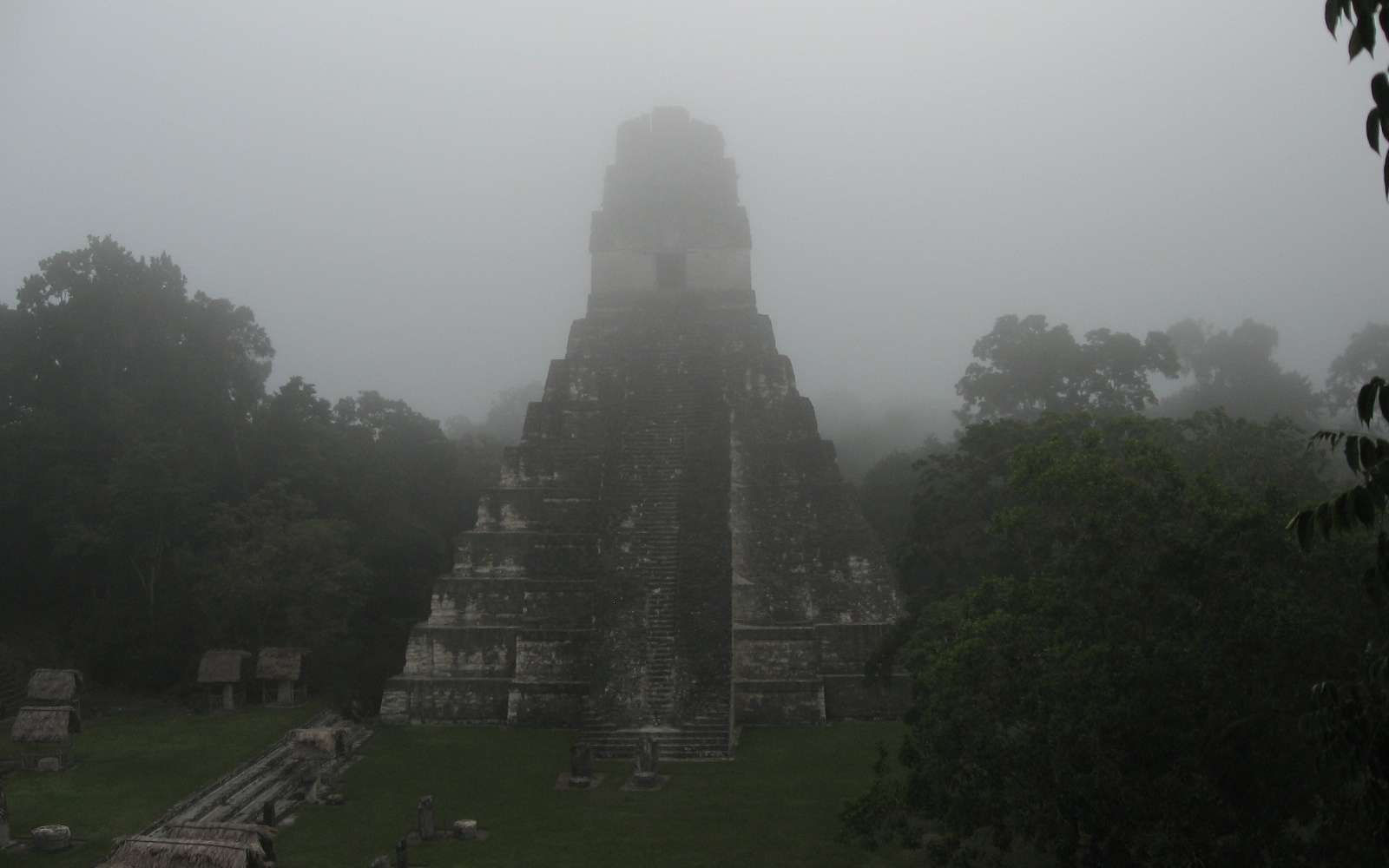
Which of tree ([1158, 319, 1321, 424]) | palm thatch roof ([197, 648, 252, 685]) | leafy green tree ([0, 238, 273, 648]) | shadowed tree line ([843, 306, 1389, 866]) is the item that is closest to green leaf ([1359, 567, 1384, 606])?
→ shadowed tree line ([843, 306, 1389, 866])

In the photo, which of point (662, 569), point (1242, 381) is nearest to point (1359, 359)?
point (1242, 381)

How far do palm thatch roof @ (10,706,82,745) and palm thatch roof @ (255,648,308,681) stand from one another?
4494 millimetres

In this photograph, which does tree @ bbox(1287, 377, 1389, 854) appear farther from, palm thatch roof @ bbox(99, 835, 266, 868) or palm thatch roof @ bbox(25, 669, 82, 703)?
palm thatch roof @ bbox(25, 669, 82, 703)

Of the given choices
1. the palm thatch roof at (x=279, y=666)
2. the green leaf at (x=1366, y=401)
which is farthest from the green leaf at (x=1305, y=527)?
the palm thatch roof at (x=279, y=666)

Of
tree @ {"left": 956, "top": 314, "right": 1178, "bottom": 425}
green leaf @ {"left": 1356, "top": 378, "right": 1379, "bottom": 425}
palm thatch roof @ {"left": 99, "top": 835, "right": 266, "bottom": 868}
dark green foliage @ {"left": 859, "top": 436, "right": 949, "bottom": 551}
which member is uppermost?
tree @ {"left": 956, "top": 314, "right": 1178, "bottom": 425}

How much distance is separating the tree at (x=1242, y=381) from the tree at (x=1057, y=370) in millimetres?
9576

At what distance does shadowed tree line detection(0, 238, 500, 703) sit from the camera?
21734 mm

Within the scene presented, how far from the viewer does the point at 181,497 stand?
73.9 feet

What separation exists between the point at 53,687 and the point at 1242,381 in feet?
118

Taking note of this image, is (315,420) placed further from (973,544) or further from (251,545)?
(973,544)

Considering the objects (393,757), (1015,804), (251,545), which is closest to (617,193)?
(251,545)

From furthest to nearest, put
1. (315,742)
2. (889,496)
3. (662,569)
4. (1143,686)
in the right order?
(889,496) → (662,569) → (315,742) → (1143,686)

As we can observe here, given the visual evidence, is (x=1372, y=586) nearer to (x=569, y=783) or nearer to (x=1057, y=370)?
(x=569, y=783)

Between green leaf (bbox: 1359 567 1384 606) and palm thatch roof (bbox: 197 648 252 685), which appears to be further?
palm thatch roof (bbox: 197 648 252 685)
